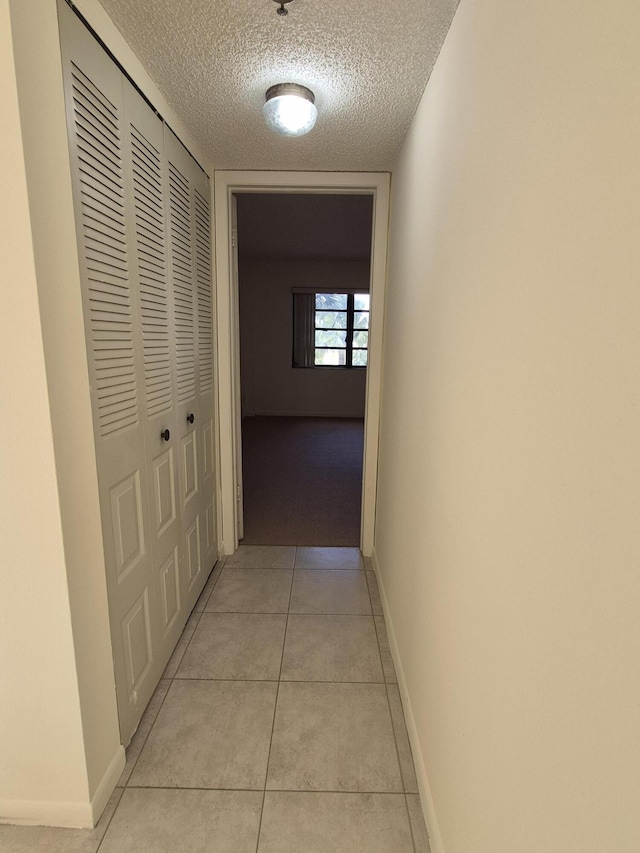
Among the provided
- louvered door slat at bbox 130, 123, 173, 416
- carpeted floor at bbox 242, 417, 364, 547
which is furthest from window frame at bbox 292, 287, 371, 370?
louvered door slat at bbox 130, 123, 173, 416

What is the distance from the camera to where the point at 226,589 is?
95.9 inches

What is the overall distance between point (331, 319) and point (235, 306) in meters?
4.93

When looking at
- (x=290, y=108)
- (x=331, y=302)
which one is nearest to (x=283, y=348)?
(x=331, y=302)

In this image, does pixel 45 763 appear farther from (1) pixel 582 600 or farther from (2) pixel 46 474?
(1) pixel 582 600

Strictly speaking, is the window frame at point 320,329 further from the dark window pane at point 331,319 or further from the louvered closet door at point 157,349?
the louvered closet door at point 157,349

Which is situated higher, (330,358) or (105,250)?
(105,250)

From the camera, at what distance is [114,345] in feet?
4.36

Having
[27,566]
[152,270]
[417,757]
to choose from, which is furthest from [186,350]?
[417,757]

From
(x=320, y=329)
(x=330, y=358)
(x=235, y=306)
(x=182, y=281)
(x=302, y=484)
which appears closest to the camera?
(x=182, y=281)

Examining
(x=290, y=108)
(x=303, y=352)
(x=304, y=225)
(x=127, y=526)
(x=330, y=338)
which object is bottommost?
(x=127, y=526)

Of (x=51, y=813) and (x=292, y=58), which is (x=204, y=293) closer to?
(x=292, y=58)

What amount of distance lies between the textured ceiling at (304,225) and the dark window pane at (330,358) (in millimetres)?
1538

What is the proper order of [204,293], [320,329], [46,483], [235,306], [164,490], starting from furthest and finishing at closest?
[320,329] < [235,306] < [204,293] < [164,490] < [46,483]

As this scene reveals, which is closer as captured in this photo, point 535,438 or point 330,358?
point 535,438
